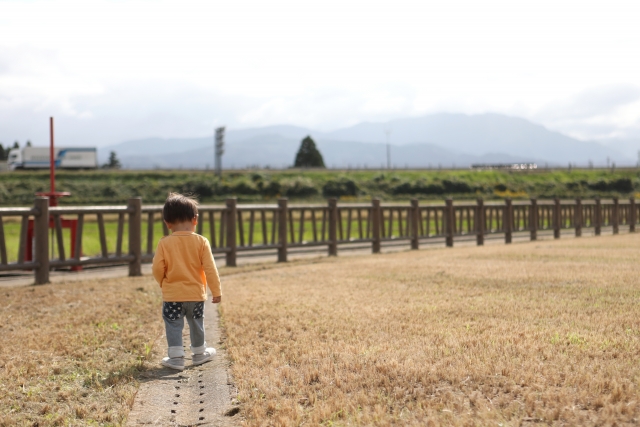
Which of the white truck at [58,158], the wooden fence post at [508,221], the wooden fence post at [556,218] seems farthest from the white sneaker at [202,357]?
the white truck at [58,158]

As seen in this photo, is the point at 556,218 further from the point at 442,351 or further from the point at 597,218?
the point at 442,351

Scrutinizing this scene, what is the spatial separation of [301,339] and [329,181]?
5738 cm

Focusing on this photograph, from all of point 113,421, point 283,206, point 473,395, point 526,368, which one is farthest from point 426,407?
point 283,206

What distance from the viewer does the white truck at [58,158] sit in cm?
7825

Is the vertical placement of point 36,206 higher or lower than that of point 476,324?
higher

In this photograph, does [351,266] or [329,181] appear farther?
Result: [329,181]

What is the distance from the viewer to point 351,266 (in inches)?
523

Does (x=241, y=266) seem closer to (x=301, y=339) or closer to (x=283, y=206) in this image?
(x=283, y=206)

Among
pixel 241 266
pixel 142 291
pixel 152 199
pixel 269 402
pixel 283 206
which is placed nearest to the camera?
pixel 269 402

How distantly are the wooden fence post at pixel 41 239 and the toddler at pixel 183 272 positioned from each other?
6251 mm

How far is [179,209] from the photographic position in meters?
5.91

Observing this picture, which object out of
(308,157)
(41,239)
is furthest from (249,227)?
(308,157)

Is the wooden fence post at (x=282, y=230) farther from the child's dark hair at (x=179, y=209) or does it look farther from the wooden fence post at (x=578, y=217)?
the wooden fence post at (x=578, y=217)

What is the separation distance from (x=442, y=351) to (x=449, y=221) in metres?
→ 16.0
